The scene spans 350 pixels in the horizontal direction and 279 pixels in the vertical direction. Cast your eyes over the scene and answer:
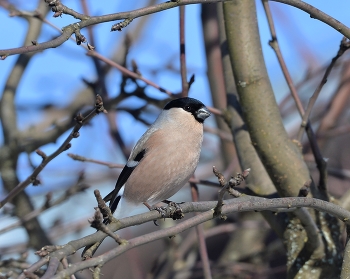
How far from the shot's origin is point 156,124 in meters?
3.48

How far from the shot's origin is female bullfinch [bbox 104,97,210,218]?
303 centimetres

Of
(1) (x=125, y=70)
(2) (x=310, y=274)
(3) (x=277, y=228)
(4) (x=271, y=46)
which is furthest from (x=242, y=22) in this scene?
(2) (x=310, y=274)

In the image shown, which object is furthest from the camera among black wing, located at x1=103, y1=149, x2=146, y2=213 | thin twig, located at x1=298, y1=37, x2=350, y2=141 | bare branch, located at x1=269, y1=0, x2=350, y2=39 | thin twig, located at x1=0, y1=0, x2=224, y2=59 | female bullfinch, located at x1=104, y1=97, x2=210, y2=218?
black wing, located at x1=103, y1=149, x2=146, y2=213

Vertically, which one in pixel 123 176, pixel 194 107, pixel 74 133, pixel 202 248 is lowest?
pixel 202 248

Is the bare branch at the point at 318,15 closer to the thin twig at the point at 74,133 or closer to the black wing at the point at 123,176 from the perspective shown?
the thin twig at the point at 74,133

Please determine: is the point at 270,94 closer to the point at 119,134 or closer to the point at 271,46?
the point at 271,46

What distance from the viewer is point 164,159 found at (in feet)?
10.1

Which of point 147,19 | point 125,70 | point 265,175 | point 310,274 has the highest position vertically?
point 147,19

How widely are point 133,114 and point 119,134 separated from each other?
28 cm

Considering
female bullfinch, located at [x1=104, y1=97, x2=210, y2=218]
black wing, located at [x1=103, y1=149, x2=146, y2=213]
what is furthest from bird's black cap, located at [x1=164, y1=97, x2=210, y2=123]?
black wing, located at [x1=103, y1=149, x2=146, y2=213]

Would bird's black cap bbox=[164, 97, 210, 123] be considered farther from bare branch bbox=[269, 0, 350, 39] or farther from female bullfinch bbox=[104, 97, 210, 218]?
bare branch bbox=[269, 0, 350, 39]

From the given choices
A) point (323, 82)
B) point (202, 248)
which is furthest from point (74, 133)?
point (323, 82)

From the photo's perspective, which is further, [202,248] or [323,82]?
[202,248]

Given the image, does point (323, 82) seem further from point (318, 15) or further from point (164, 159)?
point (164, 159)
